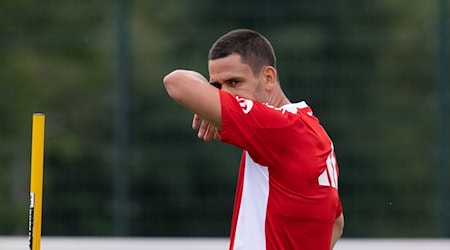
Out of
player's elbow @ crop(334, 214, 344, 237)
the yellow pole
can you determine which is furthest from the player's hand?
player's elbow @ crop(334, 214, 344, 237)

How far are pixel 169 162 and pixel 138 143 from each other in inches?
12.4

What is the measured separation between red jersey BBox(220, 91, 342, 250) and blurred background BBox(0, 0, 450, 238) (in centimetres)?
493

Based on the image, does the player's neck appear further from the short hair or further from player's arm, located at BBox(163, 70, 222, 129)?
player's arm, located at BBox(163, 70, 222, 129)

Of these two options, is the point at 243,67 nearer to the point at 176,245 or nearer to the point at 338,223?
the point at 338,223

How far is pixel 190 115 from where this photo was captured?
9.02 m

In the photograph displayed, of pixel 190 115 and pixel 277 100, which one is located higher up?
pixel 277 100

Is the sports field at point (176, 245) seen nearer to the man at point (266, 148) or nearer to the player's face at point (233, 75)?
the man at point (266, 148)

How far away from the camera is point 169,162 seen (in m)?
9.08

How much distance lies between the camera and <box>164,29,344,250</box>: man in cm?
339

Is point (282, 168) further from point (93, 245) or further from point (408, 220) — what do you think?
point (408, 220)

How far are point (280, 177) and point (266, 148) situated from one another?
0.40 ft

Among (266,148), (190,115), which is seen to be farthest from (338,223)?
(190,115)

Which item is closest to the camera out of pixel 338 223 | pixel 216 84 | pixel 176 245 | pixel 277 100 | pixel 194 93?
pixel 194 93

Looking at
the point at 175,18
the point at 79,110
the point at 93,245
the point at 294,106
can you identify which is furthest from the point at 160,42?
the point at 294,106
